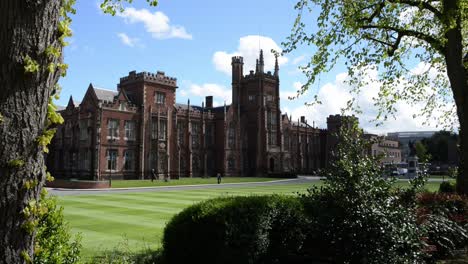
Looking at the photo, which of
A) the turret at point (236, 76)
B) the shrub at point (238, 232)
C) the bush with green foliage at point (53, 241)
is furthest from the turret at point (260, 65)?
the bush with green foliage at point (53, 241)

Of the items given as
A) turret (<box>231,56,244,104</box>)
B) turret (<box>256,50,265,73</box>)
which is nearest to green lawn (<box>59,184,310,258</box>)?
turret (<box>231,56,244,104</box>)

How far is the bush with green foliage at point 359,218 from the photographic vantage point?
707 cm

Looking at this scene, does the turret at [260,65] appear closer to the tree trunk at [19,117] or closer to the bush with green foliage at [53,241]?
the bush with green foliage at [53,241]

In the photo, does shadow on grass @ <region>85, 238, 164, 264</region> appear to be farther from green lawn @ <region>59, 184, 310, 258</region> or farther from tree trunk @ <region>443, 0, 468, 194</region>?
tree trunk @ <region>443, 0, 468, 194</region>

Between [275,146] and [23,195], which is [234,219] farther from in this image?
[275,146]

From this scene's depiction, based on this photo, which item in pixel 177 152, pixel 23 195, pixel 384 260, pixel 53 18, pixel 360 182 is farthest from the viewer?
pixel 177 152

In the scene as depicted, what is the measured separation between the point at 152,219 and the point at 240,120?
185ft

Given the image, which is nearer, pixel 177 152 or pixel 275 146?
pixel 177 152

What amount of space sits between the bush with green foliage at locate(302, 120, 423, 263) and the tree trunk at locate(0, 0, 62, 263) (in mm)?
5612

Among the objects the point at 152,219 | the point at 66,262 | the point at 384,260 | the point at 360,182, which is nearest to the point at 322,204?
the point at 360,182

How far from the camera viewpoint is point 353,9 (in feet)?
49.0

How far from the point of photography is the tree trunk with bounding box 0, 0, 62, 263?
10.6ft

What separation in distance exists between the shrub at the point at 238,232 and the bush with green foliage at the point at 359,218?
1.60 ft

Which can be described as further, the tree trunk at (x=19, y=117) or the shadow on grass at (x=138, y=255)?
the shadow on grass at (x=138, y=255)
